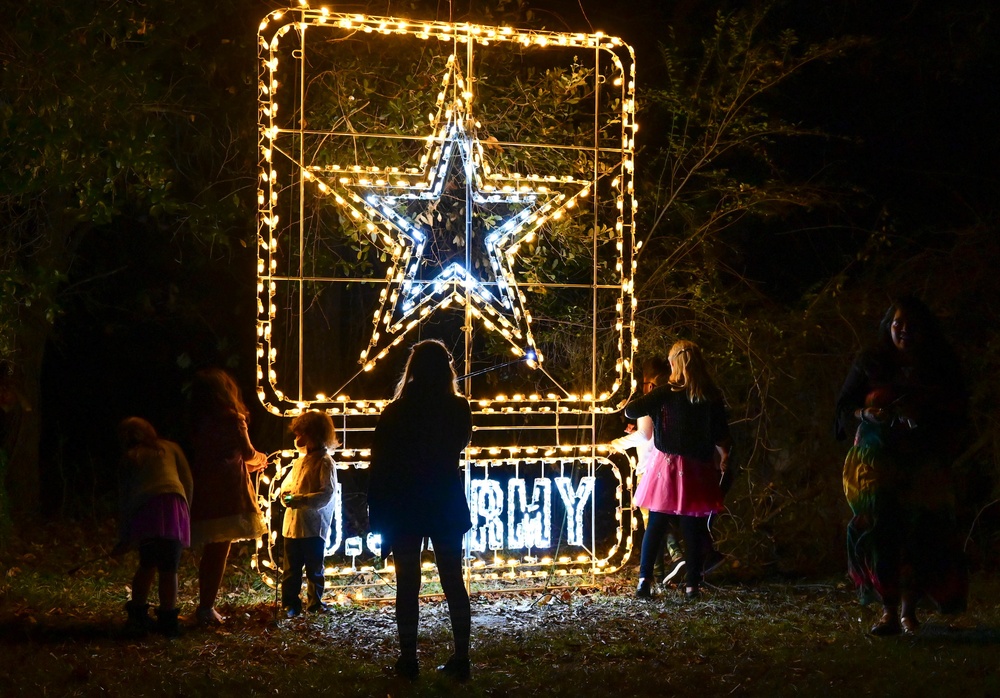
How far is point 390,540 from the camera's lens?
603cm

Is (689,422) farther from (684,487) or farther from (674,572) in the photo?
(674,572)

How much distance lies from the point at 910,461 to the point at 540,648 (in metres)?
2.45

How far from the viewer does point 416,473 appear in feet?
19.6

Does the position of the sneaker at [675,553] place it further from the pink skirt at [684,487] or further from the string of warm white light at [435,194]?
the string of warm white light at [435,194]

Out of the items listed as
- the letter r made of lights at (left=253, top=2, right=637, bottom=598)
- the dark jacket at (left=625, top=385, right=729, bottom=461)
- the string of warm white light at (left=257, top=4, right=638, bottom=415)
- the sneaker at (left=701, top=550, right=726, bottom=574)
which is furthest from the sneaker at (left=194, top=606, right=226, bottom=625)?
the sneaker at (left=701, top=550, right=726, bottom=574)

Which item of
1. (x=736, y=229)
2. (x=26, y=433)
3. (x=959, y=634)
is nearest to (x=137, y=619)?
(x=959, y=634)

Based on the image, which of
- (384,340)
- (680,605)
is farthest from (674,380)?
(384,340)

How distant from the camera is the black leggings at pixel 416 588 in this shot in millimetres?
6000

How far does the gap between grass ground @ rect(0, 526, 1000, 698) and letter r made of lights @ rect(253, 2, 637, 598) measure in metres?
0.65

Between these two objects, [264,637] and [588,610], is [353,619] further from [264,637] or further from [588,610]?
[588,610]

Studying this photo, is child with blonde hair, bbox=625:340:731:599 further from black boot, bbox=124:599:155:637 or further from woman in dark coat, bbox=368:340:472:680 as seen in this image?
black boot, bbox=124:599:155:637

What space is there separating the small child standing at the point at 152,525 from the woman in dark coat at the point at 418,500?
1.56 metres

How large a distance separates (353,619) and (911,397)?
12.2 feet

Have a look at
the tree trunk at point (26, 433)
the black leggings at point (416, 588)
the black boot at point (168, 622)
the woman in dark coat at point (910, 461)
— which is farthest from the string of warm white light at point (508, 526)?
the tree trunk at point (26, 433)
